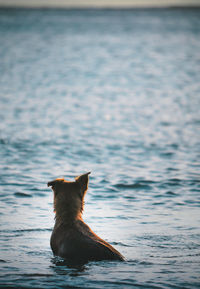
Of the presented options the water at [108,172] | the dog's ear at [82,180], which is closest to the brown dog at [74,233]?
the dog's ear at [82,180]

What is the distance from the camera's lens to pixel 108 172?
59.4 ft

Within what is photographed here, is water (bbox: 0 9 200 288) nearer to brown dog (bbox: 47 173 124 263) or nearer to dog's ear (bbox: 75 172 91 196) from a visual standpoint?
brown dog (bbox: 47 173 124 263)

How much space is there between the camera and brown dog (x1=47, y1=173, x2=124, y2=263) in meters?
9.09

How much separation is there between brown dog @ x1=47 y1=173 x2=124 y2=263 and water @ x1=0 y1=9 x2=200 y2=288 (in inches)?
7.2

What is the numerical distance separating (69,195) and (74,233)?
939 millimetres

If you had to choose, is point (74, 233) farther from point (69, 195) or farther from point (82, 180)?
point (82, 180)

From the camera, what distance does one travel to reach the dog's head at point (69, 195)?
10.0m

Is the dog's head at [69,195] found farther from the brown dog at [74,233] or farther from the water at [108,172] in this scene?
the water at [108,172]

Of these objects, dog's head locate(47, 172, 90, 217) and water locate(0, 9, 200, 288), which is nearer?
water locate(0, 9, 200, 288)

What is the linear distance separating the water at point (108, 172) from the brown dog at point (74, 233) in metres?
0.18

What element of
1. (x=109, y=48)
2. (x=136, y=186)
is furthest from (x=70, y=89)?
(x=109, y=48)

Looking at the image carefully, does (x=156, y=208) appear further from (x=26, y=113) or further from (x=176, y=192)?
(x=26, y=113)

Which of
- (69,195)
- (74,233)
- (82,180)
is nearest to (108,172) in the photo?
(82,180)

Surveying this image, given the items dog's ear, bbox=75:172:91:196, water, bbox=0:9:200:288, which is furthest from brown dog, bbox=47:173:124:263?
water, bbox=0:9:200:288
